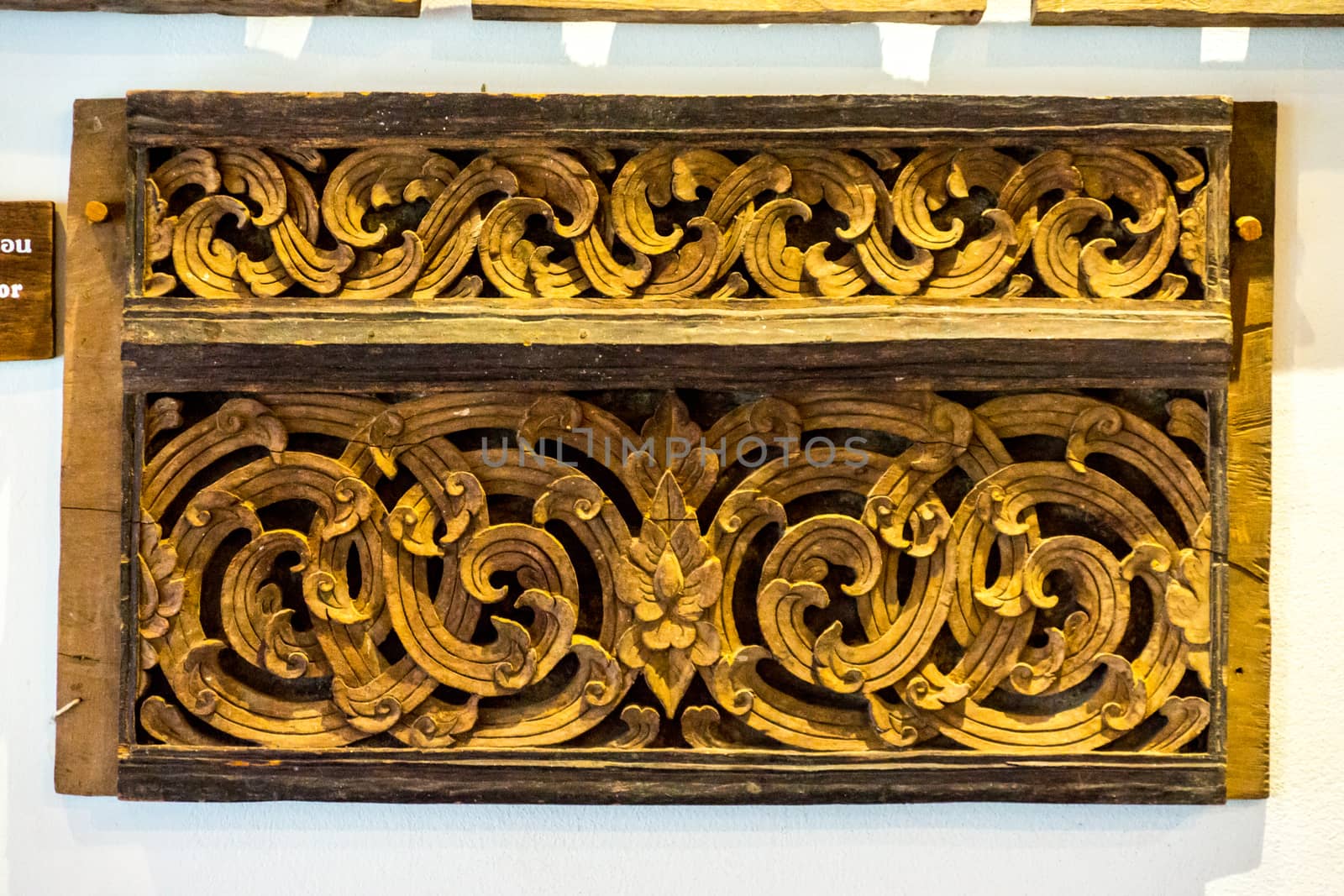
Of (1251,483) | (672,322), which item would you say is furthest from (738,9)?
(1251,483)

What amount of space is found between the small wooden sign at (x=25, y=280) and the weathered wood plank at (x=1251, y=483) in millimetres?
1527

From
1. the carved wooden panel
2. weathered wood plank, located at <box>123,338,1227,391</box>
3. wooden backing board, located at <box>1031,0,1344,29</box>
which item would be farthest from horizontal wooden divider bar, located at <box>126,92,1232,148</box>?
weathered wood plank, located at <box>123,338,1227,391</box>

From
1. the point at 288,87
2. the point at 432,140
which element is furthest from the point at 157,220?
the point at 432,140

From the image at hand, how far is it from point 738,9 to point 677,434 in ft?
1.78

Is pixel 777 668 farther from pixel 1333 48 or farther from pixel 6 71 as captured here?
pixel 6 71

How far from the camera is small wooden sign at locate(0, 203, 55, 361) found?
1402 mm

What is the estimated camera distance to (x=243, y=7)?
54.5 inches

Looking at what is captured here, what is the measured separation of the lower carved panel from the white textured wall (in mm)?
135

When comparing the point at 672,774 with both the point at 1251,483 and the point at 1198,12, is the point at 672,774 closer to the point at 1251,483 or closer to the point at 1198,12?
the point at 1251,483

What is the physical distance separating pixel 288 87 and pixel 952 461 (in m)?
0.98

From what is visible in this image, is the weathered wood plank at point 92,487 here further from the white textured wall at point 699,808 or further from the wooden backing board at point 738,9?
the wooden backing board at point 738,9

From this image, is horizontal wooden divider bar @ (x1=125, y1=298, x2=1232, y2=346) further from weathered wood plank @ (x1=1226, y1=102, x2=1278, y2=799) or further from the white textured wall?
the white textured wall

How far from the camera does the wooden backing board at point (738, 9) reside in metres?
1.36

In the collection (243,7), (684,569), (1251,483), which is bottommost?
(684,569)
